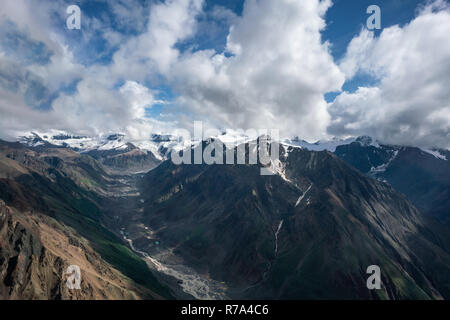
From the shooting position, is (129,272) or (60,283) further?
(129,272)

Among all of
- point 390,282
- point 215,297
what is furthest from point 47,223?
point 390,282

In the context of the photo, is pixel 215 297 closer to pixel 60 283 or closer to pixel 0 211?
pixel 60 283
